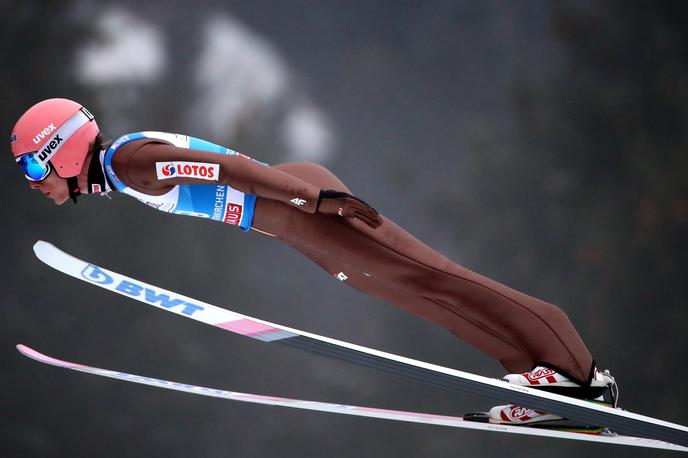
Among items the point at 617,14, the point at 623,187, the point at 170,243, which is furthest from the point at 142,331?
the point at 617,14

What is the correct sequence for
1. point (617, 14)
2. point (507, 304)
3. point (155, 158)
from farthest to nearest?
point (617, 14) → point (507, 304) → point (155, 158)

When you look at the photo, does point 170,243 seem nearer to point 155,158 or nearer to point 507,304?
point 155,158

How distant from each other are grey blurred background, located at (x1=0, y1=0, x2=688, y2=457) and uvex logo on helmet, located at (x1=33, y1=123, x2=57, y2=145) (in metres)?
1.69

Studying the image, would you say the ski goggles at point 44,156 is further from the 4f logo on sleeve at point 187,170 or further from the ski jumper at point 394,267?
the 4f logo on sleeve at point 187,170

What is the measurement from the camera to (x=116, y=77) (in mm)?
4488

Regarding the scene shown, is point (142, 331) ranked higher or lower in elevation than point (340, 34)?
lower

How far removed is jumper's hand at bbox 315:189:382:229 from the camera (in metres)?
2.69

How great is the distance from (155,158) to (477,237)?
249 centimetres

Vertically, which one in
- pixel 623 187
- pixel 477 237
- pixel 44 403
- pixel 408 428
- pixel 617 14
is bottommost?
pixel 44 403

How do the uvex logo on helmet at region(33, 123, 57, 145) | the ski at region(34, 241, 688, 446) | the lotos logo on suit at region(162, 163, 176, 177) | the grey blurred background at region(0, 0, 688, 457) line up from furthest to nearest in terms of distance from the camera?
the grey blurred background at region(0, 0, 688, 457)
the uvex logo on helmet at region(33, 123, 57, 145)
the lotos logo on suit at region(162, 163, 176, 177)
the ski at region(34, 241, 688, 446)

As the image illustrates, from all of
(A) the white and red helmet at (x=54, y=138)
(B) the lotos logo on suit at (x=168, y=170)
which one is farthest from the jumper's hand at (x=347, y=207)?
(A) the white and red helmet at (x=54, y=138)

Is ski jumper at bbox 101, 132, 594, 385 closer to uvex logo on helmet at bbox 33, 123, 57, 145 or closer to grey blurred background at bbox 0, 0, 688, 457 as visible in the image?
uvex logo on helmet at bbox 33, 123, 57, 145

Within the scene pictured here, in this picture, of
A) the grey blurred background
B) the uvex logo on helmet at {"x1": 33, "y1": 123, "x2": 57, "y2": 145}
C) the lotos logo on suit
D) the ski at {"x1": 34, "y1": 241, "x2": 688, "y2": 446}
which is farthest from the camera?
the grey blurred background

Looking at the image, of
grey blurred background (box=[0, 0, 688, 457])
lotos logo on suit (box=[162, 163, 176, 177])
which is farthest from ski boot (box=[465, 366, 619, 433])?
grey blurred background (box=[0, 0, 688, 457])
